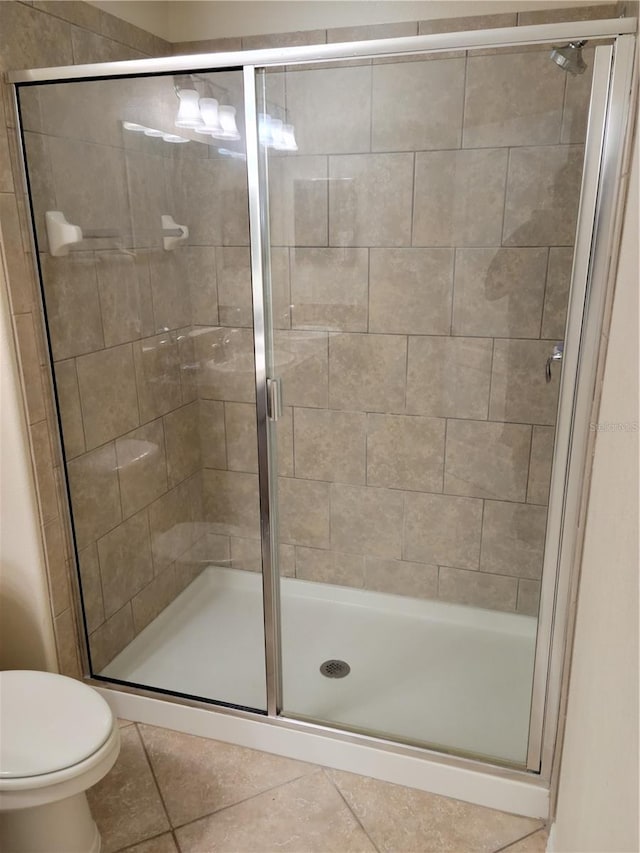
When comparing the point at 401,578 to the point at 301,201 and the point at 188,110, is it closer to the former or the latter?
the point at 301,201

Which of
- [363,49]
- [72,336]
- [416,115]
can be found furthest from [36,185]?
[416,115]

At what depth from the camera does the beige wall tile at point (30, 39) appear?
1624 millimetres

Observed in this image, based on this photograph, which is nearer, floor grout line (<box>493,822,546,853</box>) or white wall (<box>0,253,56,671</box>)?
floor grout line (<box>493,822,546,853</box>)

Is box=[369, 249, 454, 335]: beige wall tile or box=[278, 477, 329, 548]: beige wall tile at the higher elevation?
box=[369, 249, 454, 335]: beige wall tile

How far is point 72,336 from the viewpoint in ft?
6.32

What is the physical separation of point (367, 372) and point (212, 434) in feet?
2.09

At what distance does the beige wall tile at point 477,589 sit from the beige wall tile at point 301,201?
4.32 ft

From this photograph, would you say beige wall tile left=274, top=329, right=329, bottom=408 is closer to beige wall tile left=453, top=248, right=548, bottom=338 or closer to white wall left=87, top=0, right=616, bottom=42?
beige wall tile left=453, top=248, right=548, bottom=338

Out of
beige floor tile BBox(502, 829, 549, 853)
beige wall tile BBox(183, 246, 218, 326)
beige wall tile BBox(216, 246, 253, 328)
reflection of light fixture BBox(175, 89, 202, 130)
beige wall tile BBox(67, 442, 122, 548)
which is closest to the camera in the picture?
beige floor tile BBox(502, 829, 549, 853)

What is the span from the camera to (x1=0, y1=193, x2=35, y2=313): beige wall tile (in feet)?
5.50

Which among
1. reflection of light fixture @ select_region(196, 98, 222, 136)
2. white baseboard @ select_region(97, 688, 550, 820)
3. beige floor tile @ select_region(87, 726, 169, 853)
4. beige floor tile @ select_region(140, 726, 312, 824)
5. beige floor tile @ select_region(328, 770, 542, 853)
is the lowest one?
beige floor tile @ select_region(87, 726, 169, 853)

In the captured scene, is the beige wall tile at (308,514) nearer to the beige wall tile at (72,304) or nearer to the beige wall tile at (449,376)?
the beige wall tile at (449,376)

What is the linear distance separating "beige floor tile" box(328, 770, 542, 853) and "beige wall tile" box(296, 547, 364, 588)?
2.64 feet

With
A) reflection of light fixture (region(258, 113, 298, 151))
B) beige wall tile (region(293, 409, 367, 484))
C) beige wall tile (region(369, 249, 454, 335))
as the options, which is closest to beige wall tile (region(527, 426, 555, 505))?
beige wall tile (region(369, 249, 454, 335))
